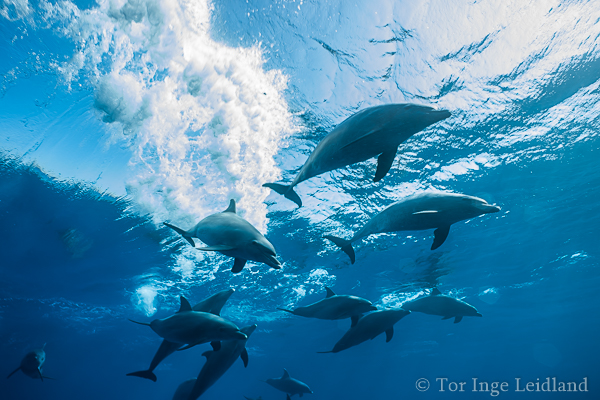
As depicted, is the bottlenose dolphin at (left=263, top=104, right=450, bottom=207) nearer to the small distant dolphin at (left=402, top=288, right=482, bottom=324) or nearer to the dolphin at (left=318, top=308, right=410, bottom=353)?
the dolphin at (left=318, top=308, right=410, bottom=353)

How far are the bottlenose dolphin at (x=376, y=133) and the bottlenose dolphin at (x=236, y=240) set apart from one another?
116 centimetres

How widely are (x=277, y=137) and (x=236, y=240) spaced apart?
566cm

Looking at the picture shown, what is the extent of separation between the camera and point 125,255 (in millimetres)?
14680

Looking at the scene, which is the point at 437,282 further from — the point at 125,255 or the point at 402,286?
the point at 125,255

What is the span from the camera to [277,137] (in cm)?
819

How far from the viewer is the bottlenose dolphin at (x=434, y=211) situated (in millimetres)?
3232

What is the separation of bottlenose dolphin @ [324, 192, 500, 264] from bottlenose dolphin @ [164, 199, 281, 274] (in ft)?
5.58

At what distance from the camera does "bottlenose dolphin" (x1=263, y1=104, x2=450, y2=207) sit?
2693 mm

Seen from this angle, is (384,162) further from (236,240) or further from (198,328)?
(198,328)

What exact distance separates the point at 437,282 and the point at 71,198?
22.1 m

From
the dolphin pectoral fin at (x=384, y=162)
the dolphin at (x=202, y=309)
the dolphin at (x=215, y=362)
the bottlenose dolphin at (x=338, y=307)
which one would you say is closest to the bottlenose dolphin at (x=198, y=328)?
the dolphin at (x=202, y=309)

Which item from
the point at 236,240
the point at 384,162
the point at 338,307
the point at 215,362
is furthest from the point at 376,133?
the point at 215,362

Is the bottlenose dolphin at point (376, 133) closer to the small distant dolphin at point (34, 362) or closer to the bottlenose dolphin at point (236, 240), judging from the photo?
the bottlenose dolphin at point (236, 240)

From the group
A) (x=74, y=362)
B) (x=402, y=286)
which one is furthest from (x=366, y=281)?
(x=74, y=362)
